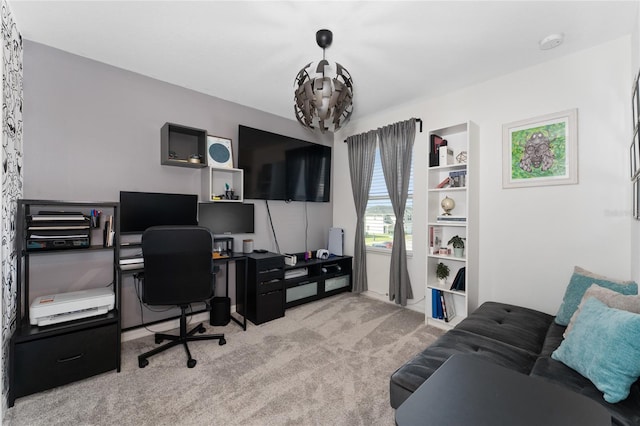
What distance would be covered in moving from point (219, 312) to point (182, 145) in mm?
1878

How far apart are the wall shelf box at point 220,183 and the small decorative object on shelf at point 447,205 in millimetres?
2337

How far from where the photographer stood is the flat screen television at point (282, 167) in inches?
137

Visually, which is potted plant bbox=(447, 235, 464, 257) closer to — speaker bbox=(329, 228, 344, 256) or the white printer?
speaker bbox=(329, 228, 344, 256)

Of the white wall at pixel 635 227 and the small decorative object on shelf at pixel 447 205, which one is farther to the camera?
the small decorative object on shelf at pixel 447 205

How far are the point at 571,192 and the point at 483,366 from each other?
7.28 feet

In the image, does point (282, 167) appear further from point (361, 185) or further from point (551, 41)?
point (551, 41)

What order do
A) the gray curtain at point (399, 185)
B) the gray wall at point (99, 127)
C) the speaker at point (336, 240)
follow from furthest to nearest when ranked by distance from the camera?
1. the speaker at point (336, 240)
2. the gray curtain at point (399, 185)
3. the gray wall at point (99, 127)

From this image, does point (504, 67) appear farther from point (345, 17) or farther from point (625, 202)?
point (345, 17)

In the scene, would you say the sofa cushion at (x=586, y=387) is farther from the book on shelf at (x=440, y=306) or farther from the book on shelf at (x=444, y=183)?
the book on shelf at (x=444, y=183)

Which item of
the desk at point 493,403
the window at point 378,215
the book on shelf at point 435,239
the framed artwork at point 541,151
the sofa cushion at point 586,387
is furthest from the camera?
the window at point 378,215

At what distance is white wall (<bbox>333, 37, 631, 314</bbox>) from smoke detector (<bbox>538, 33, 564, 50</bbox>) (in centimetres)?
33

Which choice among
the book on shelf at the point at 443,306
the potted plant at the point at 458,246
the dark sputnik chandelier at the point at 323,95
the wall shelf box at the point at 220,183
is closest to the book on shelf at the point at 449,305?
the book on shelf at the point at 443,306

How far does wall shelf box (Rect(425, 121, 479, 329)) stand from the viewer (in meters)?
2.83

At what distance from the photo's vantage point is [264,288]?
3.07 meters
